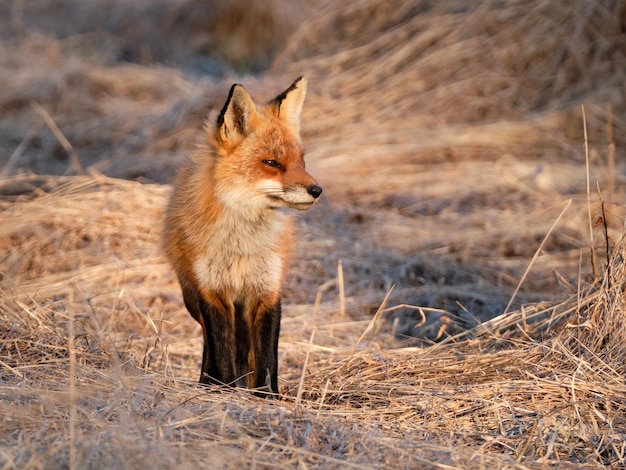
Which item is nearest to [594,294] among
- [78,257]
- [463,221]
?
[463,221]

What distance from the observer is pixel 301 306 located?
6.51m

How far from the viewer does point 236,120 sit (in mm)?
4586

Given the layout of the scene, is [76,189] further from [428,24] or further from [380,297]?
[428,24]

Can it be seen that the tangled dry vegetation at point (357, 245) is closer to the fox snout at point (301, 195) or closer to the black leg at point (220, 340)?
the black leg at point (220, 340)

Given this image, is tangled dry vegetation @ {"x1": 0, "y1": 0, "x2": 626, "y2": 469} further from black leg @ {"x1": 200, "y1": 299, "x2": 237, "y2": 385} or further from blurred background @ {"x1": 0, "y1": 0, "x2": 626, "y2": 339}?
black leg @ {"x1": 200, "y1": 299, "x2": 237, "y2": 385}

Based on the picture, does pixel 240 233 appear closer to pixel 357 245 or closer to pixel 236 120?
pixel 236 120

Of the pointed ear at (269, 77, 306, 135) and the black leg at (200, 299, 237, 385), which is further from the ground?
the pointed ear at (269, 77, 306, 135)

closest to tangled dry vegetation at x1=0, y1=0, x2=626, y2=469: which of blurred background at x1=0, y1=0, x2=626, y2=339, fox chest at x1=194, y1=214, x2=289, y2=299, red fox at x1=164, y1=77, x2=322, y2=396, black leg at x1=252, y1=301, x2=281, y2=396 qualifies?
blurred background at x1=0, y1=0, x2=626, y2=339

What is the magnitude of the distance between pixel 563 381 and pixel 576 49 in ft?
24.0

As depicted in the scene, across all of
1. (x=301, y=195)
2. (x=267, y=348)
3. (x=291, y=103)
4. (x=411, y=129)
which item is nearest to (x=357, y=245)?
(x=291, y=103)

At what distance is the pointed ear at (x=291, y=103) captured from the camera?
15.7 feet

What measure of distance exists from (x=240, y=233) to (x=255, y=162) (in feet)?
1.24

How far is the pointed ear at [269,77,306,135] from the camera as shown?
4.80m

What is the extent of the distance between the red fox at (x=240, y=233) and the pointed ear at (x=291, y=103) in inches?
5.7
